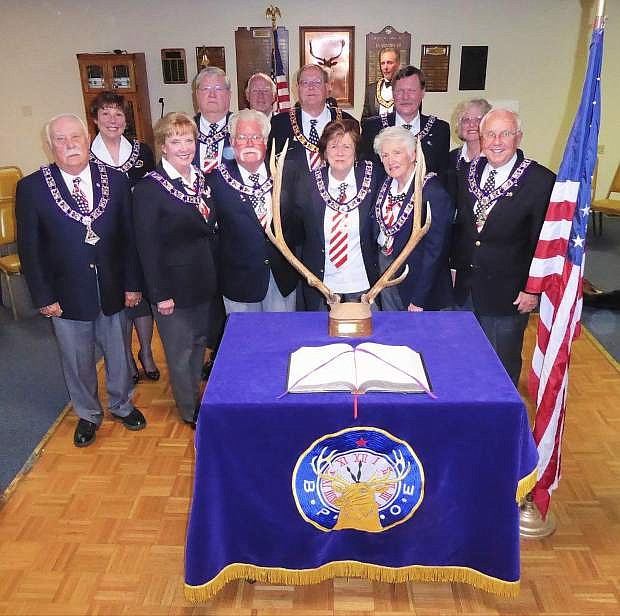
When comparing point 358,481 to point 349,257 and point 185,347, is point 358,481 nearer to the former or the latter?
point 349,257

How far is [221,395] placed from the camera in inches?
70.0

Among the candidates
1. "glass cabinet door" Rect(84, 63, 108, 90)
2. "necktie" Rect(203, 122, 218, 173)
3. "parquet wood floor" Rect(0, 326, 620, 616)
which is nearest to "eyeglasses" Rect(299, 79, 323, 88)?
"necktie" Rect(203, 122, 218, 173)

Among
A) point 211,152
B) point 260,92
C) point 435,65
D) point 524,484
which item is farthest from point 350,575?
point 435,65

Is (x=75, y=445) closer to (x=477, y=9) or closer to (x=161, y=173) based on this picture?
(x=161, y=173)

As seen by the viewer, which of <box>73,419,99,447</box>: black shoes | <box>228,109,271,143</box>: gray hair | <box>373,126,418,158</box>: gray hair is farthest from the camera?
<box>73,419,99,447</box>: black shoes

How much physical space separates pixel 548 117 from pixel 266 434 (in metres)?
6.98

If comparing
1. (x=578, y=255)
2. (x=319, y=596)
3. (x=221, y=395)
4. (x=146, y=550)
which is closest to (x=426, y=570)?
(x=319, y=596)

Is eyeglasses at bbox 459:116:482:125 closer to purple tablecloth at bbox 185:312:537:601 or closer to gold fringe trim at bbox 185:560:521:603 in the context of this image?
purple tablecloth at bbox 185:312:537:601

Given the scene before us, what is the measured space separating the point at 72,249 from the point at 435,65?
5665mm

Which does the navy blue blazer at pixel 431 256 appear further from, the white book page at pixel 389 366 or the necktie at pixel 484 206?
the white book page at pixel 389 366

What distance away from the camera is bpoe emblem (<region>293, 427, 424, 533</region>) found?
1794 millimetres

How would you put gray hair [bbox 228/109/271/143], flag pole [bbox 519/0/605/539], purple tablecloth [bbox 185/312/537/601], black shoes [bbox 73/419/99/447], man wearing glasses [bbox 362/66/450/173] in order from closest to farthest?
1. purple tablecloth [bbox 185/312/537/601]
2. flag pole [bbox 519/0/605/539]
3. gray hair [bbox 228/109/271/143]
4. black shoes [bbox 73/419/99/447]
5. man wearing glasses [bbox 362/66/450/173]

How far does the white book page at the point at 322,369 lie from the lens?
5.83 ft

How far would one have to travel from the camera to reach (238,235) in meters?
2.96
